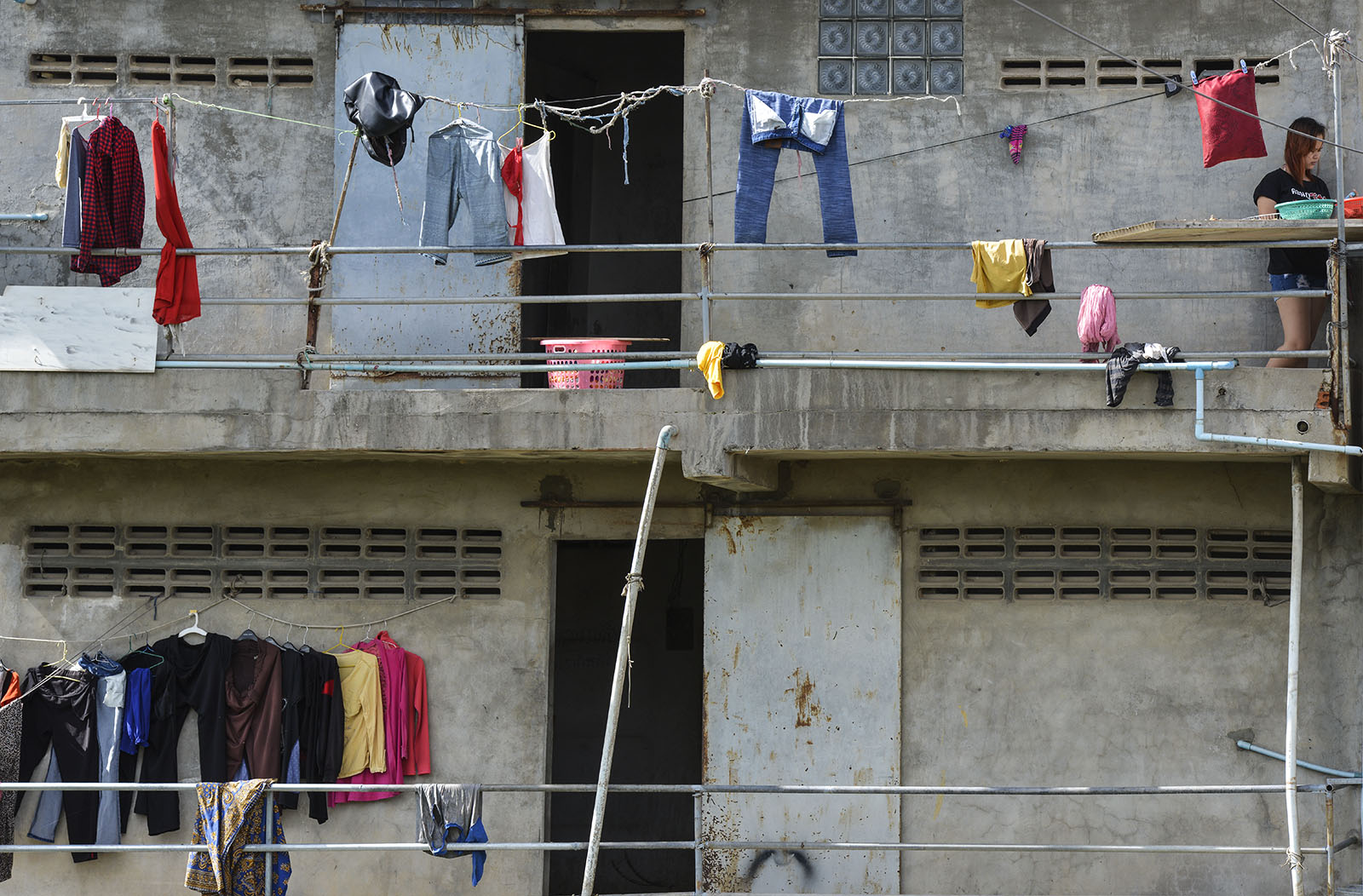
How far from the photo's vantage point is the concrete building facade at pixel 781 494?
10.2 m

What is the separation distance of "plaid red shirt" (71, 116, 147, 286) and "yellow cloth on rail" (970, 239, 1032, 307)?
5792 millimetres

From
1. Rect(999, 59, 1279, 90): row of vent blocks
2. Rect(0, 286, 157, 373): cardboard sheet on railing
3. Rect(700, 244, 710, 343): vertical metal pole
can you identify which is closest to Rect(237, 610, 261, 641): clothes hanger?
Rect(0, 286, 157, 373): cardboard sheet on railing

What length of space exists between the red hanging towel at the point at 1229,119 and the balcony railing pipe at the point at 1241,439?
1.89 meters

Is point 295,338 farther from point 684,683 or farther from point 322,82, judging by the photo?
point 684,683

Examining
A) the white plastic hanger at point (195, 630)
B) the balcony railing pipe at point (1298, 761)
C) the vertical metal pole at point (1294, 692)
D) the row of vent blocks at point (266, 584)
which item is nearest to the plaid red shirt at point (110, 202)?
the row of vent blocks at point (266, 584)

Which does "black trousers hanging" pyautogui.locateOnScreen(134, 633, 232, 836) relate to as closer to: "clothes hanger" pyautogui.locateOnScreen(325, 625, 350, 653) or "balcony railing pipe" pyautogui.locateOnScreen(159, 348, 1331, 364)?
"clothes hanger" pyautogui.locateOnScreen(325, 625, 350, 653)

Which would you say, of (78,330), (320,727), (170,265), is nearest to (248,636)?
(320,727)

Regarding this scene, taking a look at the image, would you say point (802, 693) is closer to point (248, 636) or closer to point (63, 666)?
point (248, 636)

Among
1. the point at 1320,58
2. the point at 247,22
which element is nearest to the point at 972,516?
the point at 1320,58

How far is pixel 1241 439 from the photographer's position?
884 cm

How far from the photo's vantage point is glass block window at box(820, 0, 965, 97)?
1091 centimetres

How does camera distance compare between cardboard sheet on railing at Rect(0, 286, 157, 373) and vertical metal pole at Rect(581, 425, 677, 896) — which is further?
cardboard sheet on railing at Rect(0, 286, 157, 373)

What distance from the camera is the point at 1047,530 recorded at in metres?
10.5

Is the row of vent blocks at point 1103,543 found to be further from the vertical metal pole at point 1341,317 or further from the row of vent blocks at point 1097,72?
the row of vent blocks at point 1097,72
